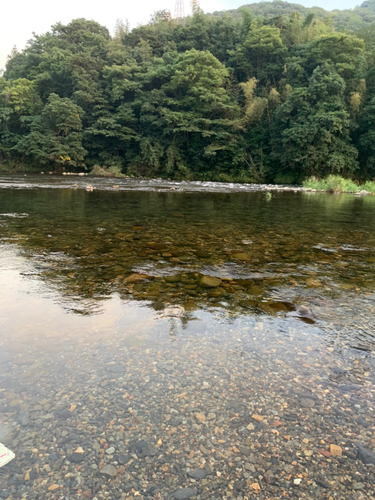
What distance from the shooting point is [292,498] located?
133cm

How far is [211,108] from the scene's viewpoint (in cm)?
3062

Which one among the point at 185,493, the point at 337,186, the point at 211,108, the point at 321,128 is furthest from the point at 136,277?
the point at 211,108

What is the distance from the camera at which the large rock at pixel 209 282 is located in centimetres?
380

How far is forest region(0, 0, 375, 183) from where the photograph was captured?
26.0m

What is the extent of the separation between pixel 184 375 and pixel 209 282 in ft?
6.05

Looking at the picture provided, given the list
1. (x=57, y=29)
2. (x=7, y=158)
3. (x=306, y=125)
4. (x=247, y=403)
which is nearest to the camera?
(x=247, y=403)

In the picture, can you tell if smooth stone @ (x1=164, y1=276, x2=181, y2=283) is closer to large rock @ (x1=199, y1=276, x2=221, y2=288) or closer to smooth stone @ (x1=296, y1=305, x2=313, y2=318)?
large rock @ (x1=199, y1=276, x2=221, y2=288)

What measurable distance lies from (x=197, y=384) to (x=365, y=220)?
8.75m

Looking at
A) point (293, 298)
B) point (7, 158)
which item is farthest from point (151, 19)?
point (293, 298)

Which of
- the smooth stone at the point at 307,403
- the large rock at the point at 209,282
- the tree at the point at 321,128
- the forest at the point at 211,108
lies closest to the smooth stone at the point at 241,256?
the large rock at the point at 209,282

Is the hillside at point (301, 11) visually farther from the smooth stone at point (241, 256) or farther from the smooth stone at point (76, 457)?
the smooth stone at point (76, 457)

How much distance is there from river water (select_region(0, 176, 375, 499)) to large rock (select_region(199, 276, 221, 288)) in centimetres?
5

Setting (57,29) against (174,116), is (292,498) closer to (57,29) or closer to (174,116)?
(174,116)

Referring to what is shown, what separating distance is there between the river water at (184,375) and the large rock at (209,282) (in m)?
0.05
